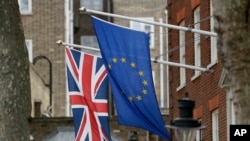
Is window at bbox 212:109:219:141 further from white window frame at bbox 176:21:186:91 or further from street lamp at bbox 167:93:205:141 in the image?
street lamp at bbox 167:93:205:141

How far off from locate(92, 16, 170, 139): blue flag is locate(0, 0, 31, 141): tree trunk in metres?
1.93

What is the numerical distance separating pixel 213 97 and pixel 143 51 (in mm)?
6911

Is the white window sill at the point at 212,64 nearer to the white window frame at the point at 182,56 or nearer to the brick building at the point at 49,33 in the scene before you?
the white window frame at the point at 182,56

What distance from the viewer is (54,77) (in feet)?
263

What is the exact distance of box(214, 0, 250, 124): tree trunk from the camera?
19.7 metres

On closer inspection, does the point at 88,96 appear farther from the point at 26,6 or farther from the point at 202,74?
the point at 26,6

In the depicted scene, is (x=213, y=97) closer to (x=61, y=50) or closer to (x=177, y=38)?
(x=177, y=38)

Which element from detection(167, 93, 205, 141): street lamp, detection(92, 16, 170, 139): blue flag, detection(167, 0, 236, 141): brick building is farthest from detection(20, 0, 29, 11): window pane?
detection(167, 93, 205, 141): street lamp

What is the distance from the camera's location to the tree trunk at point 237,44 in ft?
64.6

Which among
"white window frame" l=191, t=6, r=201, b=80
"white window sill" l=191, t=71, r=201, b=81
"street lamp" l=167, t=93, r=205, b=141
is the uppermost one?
"white window frame" l=191, t=6, r=201, b=80

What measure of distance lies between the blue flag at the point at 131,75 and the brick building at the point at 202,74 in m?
3.47

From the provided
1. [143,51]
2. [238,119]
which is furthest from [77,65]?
[238,119]

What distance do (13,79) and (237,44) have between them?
14126 mm

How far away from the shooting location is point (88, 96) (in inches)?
1427
